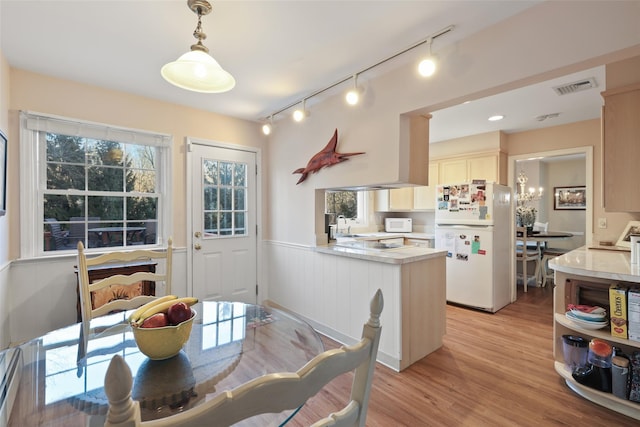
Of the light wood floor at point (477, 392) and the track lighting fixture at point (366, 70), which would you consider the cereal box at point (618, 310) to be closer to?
the light wood floor at point (477, 392)

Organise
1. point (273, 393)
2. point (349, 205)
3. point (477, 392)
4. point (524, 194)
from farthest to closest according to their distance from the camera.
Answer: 1. point (524, 194)
2. point (349, 205)
3. point (477, 392)
4. point (273, 393)

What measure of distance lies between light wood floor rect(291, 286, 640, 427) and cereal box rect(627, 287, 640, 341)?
52cm

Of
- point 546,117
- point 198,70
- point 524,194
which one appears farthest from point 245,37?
point 524,194

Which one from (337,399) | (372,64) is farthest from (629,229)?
(337,399)

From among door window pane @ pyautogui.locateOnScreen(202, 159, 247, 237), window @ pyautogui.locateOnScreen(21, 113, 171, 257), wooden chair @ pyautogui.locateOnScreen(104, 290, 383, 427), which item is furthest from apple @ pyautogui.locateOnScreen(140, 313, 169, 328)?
door window pane @ pyautogui.locateOnScreen(202, 159, 247, 237)

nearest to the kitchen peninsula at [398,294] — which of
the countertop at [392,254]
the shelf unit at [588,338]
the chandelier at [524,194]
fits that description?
the countertop at [392,254]

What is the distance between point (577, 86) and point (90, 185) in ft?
15.3

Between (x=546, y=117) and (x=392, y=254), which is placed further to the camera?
(x=546, y=117)

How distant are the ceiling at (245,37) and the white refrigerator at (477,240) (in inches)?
52.5

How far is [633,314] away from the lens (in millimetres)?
1789

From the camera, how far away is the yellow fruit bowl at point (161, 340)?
1083 mm

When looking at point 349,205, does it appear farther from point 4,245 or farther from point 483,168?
point 4,245

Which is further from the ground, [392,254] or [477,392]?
[392,254]

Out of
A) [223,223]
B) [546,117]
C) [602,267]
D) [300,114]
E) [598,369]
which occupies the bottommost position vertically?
[598,369]
